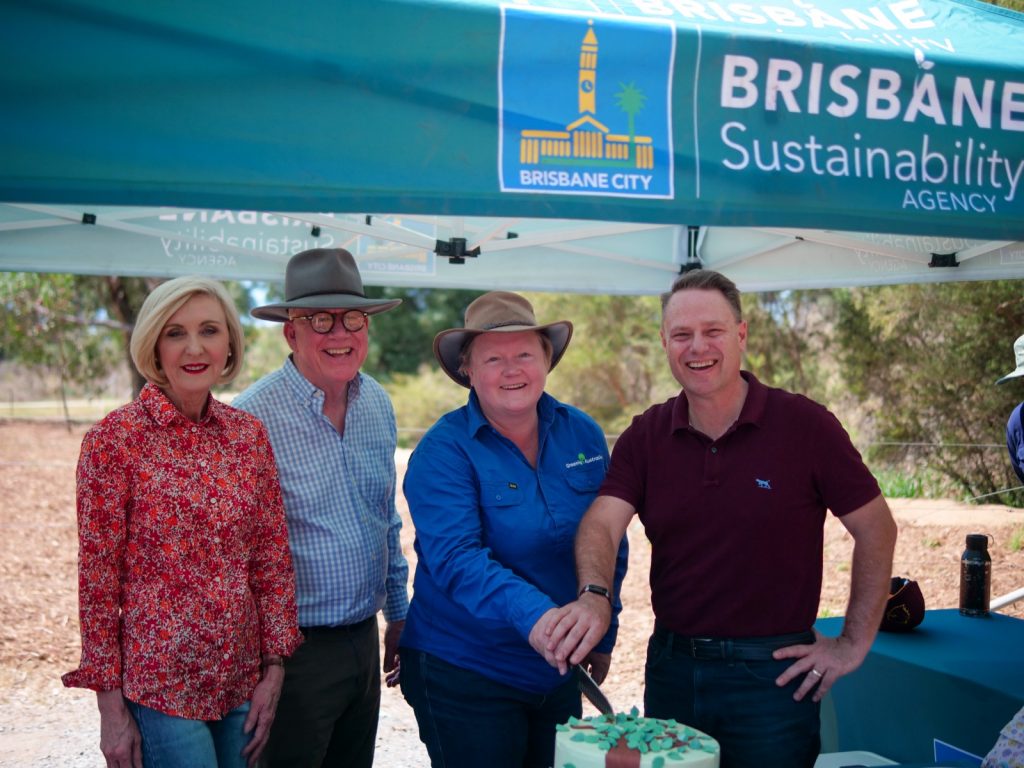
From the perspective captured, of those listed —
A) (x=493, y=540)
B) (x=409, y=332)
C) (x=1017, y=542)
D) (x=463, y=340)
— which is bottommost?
(x=1017, y=542)

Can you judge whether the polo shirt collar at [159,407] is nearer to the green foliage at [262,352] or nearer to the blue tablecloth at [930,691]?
the blue tablecloth at [930,691]

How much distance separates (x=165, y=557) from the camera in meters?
2.12

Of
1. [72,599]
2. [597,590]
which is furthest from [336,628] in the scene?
[72,599]

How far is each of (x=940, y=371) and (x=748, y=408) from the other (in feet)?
28.4

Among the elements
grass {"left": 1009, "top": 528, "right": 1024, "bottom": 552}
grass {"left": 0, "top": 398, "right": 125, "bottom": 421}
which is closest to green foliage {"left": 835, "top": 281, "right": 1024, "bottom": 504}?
grass {"left": 1009, "top": 528, "right": 1024, "bottom": 552}

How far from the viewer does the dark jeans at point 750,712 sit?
227 centimetres

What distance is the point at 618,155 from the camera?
2.02 metres

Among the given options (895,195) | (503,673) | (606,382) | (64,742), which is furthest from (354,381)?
(606,382)

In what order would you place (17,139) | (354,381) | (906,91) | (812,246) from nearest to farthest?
(17,139)
(906,91)
(354,381)
(812,246)

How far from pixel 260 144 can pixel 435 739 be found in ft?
5.11

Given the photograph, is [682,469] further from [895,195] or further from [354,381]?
[354,381]

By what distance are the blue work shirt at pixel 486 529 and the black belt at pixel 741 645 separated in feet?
1.19

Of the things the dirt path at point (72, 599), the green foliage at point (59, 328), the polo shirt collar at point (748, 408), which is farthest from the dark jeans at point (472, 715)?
the green foliage at point (59, 328)

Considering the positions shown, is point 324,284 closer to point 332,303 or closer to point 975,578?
point 332,303
